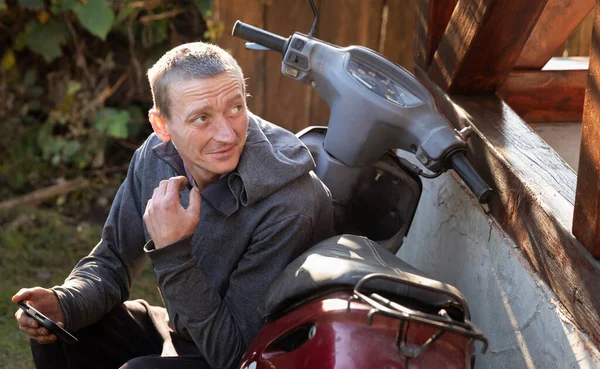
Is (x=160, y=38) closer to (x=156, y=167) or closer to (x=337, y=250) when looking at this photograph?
(x=156, y=167)

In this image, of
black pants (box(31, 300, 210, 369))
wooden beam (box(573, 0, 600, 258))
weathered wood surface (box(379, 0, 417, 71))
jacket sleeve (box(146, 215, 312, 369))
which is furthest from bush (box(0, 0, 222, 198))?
wooden beam (box(573, 0, 600, 258))

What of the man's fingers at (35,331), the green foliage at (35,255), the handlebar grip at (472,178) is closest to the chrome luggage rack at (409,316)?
the handlebar grip at (472,178)

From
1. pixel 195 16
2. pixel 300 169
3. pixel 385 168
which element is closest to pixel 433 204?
pixel 385 168

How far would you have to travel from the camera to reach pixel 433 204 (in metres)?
2.62

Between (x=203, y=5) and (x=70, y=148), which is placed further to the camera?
(x=70, y=148)

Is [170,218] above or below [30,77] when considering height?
above

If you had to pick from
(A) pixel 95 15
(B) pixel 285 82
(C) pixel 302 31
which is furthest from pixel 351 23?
(A) pixel 95 15

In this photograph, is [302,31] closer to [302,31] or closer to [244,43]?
[302,31]

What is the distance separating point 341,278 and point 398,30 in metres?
2.40

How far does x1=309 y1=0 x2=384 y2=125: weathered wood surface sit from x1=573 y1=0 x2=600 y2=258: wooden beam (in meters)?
2.11

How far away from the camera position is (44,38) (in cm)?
487

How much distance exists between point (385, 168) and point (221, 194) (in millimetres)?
555

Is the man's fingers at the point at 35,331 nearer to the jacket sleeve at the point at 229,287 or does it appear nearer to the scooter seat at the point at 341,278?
the jacket sleeve at the point at 229,287

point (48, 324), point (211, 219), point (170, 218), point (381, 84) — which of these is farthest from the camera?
point (381, 84)
